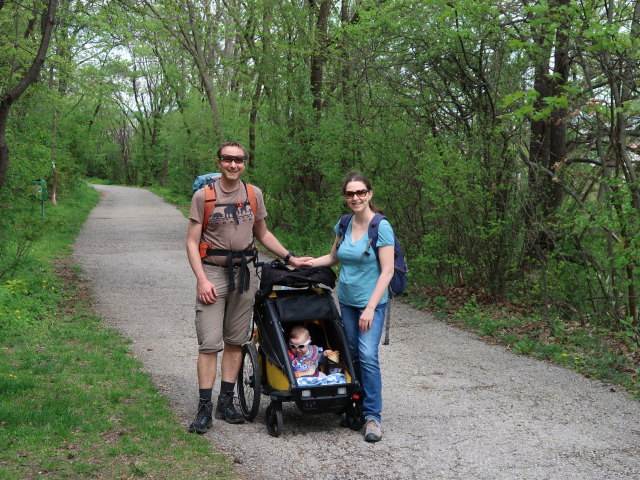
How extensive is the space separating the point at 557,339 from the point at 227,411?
466 cm

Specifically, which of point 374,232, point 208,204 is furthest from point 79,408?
point 374,232

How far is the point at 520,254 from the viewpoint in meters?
10.1

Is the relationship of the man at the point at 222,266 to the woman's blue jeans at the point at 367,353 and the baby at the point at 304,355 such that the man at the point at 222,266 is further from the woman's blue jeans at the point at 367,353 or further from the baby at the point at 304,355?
the woman's blue jeans at the point at 367,353

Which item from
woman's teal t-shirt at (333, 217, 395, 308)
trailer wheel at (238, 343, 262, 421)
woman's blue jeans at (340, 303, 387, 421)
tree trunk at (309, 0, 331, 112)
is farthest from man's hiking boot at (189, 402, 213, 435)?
tree trunk at (309, 0, 331, 112)

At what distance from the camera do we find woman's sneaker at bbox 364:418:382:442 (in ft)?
16.0

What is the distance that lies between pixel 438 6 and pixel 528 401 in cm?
636

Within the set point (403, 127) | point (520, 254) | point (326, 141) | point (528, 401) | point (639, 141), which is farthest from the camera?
point (326, 141)

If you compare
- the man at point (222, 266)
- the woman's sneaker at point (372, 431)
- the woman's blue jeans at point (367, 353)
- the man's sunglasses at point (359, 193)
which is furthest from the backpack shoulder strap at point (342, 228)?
the woman's sneaker at point (372, 431)

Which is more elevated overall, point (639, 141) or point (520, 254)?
point (639, 141)

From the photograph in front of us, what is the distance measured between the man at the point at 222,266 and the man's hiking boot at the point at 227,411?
0.63 ft

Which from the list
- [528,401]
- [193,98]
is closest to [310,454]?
[528,401]

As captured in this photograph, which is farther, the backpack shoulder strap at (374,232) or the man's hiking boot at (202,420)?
the man's hiking boot at (202,420)

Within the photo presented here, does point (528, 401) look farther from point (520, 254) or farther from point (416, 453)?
point (520, 254)

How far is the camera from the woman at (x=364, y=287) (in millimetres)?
4855
